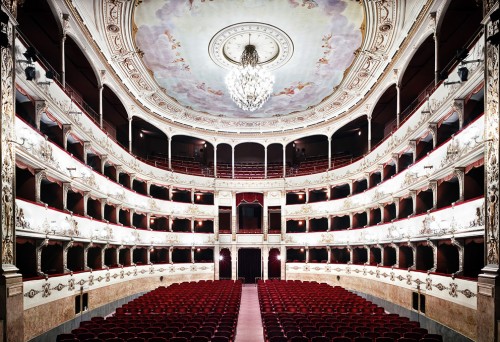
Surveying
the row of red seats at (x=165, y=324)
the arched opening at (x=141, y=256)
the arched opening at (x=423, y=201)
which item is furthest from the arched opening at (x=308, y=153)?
the row of red seats at (x=165, y=324)

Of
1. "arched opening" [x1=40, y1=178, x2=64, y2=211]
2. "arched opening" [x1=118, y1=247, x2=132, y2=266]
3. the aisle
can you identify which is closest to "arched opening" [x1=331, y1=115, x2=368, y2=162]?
the aisle

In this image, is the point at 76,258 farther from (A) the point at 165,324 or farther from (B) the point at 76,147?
(A) the point at 165,324

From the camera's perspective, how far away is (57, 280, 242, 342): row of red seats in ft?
24.7

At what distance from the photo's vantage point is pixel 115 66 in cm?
1684

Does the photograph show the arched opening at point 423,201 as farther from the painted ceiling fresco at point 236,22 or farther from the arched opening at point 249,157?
the arched opening at point 249,157

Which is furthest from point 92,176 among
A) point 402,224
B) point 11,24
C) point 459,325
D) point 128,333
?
point 459,325

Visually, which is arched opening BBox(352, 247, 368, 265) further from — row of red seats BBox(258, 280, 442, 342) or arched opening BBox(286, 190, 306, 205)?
row of red seats BBox(258, 280, 442, 342)

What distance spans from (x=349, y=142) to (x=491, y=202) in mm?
18531

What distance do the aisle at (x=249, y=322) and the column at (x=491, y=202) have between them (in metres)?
5.49

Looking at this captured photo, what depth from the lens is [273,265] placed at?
87.8 ft

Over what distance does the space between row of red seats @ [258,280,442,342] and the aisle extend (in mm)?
698

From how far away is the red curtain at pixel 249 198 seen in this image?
26.0m

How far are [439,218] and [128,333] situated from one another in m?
8.88

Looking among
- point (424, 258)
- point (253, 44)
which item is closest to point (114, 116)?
point (253, 44)
